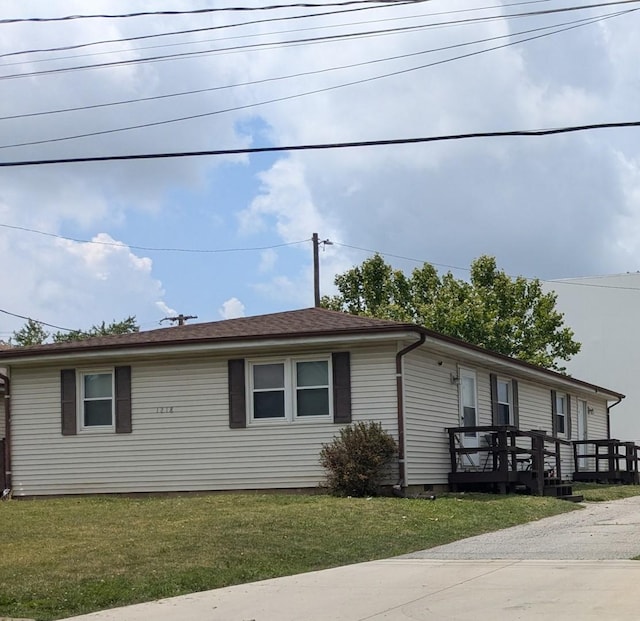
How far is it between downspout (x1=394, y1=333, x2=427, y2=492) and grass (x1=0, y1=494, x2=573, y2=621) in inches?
31.5

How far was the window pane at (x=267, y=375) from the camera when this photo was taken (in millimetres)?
19391

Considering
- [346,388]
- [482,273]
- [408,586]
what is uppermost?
[482,273]

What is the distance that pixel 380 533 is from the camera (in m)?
13.9

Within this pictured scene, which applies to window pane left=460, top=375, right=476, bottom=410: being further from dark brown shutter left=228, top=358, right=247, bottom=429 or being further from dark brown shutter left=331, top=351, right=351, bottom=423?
dark brown shutter left=228, top=358, right=247, bottom=429

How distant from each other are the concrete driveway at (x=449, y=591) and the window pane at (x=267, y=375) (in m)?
7.05

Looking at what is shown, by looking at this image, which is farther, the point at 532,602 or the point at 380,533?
the point at 380,533

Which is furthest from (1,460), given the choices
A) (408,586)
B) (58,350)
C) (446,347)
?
(408,586)

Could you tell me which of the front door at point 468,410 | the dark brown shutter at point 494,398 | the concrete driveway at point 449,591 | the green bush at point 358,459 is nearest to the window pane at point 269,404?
the green bush at point 358,459

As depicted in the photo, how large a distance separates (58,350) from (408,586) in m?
12.1

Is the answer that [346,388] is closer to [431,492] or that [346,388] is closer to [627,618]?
[431,492]

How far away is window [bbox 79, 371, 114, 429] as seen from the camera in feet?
67.2

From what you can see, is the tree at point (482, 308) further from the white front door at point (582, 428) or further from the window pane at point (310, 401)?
the window pane at point (310, 401)

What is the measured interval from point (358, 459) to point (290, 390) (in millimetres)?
2107

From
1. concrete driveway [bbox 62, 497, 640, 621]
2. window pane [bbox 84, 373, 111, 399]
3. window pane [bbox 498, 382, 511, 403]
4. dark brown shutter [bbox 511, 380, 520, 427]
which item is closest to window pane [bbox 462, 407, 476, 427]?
window pane [bbox 498, 382, 511, 403]
